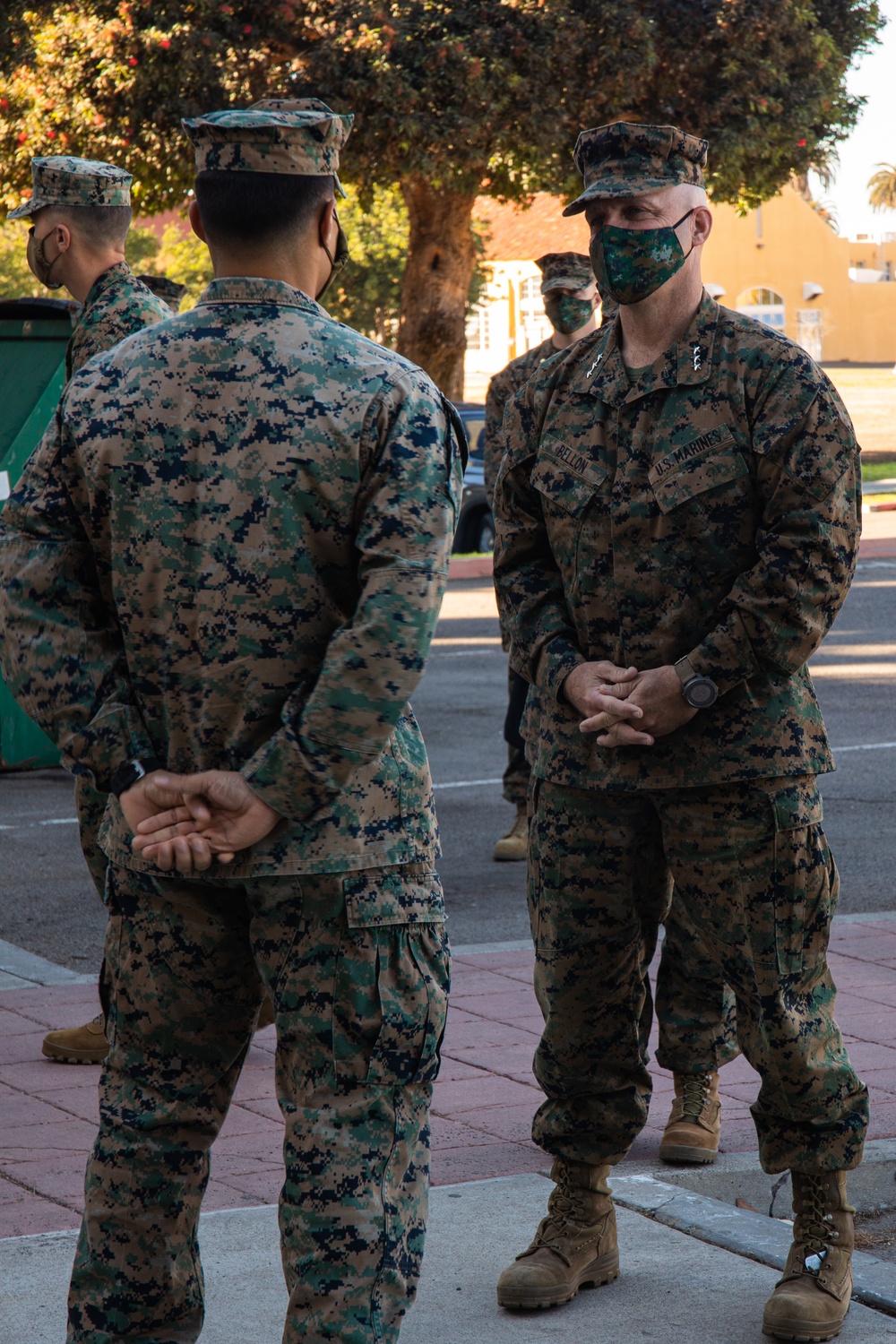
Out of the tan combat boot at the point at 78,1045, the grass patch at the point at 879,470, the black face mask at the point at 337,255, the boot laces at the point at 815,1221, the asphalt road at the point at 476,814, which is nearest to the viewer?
the black face mask at the point at 337,255

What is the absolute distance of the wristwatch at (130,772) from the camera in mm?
2510

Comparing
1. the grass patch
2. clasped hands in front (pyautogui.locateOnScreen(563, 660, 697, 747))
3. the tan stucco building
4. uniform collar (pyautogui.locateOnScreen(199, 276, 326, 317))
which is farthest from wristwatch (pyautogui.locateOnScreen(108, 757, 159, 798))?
the tan stucco building

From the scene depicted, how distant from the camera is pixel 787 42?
19.9 meters

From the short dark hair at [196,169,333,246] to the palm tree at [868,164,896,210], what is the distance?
406 feet

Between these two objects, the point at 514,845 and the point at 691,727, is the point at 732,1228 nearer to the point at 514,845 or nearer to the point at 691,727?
the point at 691,727

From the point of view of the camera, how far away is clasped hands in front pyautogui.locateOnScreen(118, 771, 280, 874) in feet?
7.97

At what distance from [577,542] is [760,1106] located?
1.13 m

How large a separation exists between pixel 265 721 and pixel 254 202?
75 centimetres

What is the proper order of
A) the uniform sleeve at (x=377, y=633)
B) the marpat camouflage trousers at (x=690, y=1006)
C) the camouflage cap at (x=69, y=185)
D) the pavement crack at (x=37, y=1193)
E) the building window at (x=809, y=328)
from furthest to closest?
1. the building window at (x=809, y=328)
2. the camouflage cap at (x=69, y=185)
3. the marpat camouflage trousers at (x=690, y=1006)
4. the pavement crack at (x=37, y=1193)
5. the uniform sleeve at (x=377, y=633)

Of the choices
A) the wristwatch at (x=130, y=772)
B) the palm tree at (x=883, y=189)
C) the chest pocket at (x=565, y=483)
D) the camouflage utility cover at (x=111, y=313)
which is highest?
the palm tree at (x=883, y=189)

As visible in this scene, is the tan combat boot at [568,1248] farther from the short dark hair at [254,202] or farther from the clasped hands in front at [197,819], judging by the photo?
the short dark hair at [254,202]

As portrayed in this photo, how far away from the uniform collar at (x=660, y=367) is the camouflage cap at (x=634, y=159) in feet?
0.82

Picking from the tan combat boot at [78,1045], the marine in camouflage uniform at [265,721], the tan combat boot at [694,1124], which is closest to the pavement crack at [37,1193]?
the tan combat boot at [78,1045]

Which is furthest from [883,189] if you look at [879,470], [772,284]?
[879,470]
